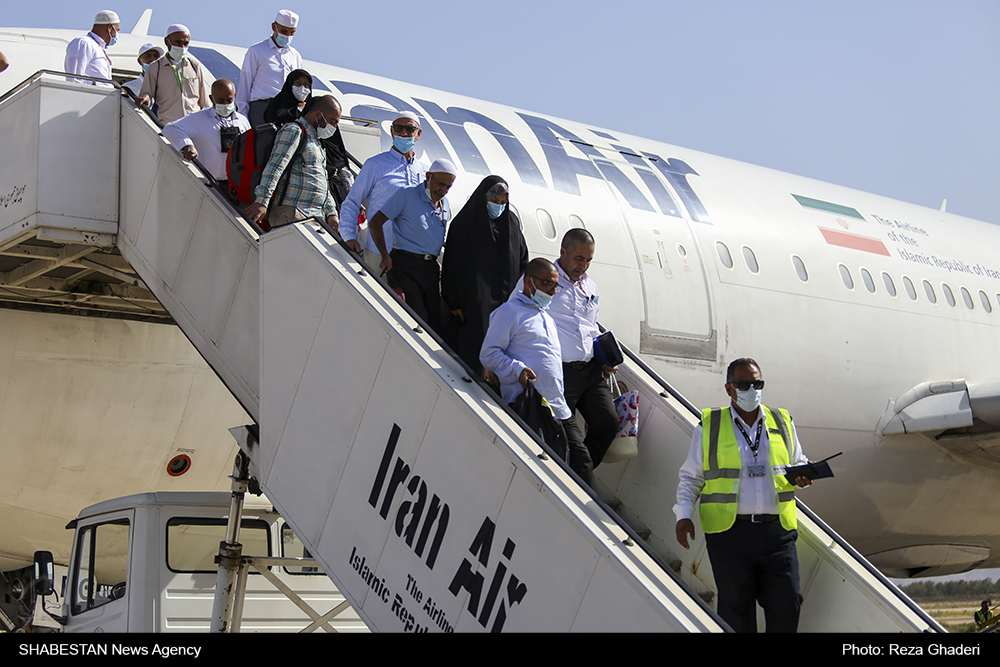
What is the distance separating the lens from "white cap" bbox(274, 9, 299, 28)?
7566mm

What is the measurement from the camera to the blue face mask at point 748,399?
4707 mm

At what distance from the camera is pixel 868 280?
12422 millimetres

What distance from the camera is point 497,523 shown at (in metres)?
4.29

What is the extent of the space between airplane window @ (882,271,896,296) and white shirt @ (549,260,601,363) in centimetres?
823

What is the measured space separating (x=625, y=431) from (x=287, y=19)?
4312mm

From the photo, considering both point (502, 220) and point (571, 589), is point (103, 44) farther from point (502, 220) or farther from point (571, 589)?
point (571, 589)

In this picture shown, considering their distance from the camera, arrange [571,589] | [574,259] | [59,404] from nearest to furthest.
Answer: [571,589], [574,259], [59,404]

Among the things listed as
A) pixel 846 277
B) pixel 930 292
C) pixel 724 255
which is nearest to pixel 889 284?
pixel 846 277

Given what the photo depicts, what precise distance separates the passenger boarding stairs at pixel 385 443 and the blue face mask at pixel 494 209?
79 cm

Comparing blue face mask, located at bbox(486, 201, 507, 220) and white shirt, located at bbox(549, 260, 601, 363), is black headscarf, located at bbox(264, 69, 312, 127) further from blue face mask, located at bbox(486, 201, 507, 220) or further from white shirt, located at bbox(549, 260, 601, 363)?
white shirt, located at bbox(549, 260, 601, 363)

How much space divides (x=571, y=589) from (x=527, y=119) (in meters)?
7.82

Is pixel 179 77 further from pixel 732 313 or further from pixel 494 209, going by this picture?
pixel 732 313

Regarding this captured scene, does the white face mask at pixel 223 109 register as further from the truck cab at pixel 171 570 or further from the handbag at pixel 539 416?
the handbag at pixel 539 416
